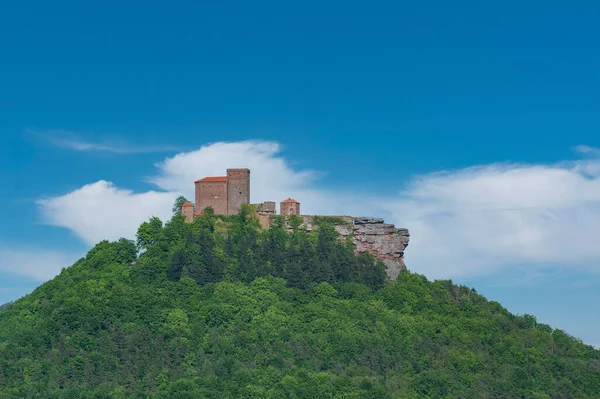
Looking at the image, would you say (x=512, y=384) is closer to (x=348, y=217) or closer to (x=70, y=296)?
(x=348, y=217)

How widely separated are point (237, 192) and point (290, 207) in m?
5.55

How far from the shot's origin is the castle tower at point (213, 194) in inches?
4412

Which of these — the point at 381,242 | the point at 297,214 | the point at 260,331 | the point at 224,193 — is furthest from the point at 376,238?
the point at 260,331

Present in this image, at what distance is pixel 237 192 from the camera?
112250 millimetres

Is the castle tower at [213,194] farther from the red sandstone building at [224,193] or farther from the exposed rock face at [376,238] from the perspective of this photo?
the exposed rock face at [376,238]

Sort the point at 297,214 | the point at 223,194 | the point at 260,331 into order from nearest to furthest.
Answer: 1. the point at 260,331
2. the point at 223,194
3. the point at 297,214

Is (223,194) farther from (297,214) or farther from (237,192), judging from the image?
(297,214)

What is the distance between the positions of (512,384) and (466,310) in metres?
12.7

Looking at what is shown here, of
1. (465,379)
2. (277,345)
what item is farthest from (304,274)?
(465,379)

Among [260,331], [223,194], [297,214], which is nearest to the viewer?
[260,331]

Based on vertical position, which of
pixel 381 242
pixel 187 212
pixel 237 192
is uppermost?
pixel 237 192

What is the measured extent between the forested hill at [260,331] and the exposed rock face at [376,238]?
184cm

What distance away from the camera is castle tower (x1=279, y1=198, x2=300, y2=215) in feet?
374

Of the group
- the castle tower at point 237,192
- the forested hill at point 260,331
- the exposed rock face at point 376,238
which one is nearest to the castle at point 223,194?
the castle tower at point 237,192
